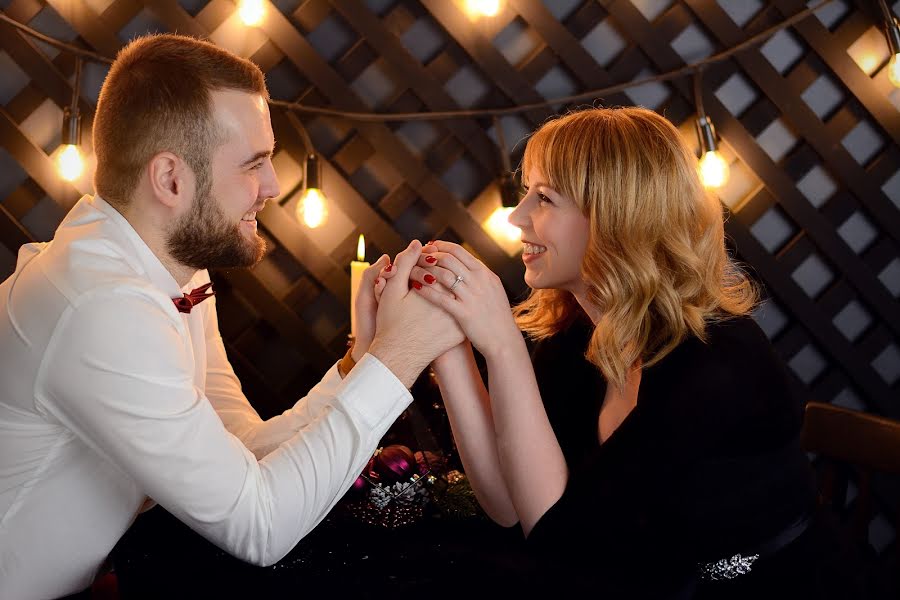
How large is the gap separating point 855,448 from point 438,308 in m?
0.62

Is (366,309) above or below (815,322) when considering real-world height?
above

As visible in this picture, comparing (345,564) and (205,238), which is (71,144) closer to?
(205,238)

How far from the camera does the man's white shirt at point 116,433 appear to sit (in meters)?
0.87

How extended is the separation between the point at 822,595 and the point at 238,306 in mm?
1196

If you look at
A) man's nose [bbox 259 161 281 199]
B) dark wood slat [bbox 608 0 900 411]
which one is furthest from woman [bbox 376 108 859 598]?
dark wood slat [bbox 608 0 900 411]

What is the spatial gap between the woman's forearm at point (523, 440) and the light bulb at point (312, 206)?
0.67 m

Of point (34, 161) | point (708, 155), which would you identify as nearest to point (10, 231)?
point (34, 161)

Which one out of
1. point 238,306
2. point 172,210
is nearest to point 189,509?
point 172,210

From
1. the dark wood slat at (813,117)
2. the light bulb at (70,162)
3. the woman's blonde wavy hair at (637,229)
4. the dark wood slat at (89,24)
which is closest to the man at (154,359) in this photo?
the woman's blonde wavy hair at (637,229)

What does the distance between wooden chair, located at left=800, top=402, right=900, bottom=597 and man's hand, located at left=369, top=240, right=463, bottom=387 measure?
22.2 inches

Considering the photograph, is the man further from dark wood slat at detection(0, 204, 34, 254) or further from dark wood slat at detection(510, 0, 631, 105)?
dark wood slat at detection(510, 0, 631, 105)

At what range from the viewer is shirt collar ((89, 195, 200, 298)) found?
3.34 feet

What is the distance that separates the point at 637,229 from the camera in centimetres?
110

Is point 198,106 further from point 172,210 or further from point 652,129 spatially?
point 652,129
